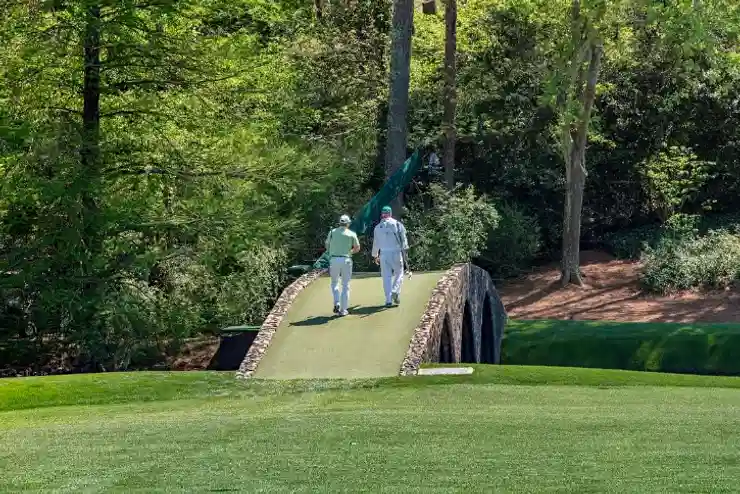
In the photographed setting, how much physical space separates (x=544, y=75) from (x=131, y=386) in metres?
21.9

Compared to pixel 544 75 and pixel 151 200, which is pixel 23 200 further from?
pixel 544 75

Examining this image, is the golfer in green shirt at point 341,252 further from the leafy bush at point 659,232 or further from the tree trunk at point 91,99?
the leafy bush at point 659,232

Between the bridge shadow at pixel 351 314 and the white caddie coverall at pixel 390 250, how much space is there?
243 mm

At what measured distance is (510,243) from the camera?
112 feet

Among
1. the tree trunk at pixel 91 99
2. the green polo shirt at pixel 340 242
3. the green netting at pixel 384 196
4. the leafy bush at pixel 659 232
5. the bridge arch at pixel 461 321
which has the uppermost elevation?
the tree trunk at pixel 91 99

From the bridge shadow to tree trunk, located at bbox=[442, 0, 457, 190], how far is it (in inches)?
579

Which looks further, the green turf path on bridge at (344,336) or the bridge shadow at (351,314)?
the bridge shadow at (351,314)

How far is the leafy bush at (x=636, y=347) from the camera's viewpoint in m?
22.3

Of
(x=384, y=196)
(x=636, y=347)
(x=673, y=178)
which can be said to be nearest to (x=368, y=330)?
(x=636, y=347)

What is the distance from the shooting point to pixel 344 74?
35.3 m

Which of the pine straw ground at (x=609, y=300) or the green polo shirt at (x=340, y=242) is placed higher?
the green polo shirt at (x=340, y=242)

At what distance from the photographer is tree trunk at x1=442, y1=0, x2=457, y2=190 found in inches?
1325

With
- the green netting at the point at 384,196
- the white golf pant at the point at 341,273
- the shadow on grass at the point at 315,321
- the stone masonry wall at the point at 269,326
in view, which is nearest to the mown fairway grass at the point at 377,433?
the stone masonry wall at the point at 269,326

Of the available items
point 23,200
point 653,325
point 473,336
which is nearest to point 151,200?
point 23,200
